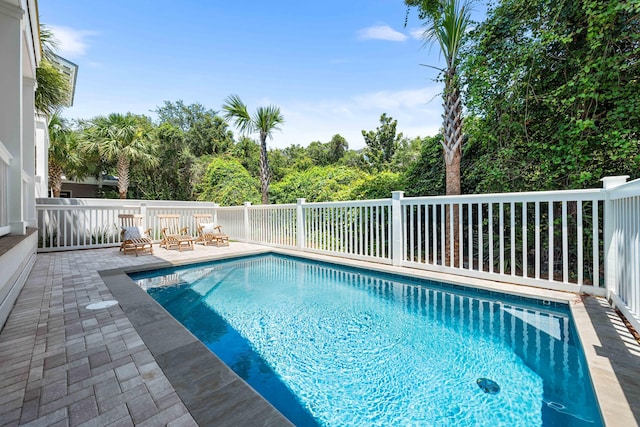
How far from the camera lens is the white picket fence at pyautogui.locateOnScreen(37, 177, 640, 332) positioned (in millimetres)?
2977

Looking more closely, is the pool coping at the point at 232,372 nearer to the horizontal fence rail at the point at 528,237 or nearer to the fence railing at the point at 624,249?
the fence railing at the point at 624,249

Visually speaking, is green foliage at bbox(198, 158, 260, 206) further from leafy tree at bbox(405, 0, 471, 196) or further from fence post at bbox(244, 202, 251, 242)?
leafy tree at bbox(405, 0, 471, 196)

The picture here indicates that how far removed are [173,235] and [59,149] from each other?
35.1 ft

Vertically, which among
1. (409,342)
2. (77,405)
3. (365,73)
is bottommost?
(409,342)

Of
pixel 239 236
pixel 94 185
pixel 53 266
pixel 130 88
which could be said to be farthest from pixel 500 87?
pixel 94 185

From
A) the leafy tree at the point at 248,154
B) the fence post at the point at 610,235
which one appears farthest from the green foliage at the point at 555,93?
the leafy tree at the point at 248,154

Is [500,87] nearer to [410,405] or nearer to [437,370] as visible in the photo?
[437,370]

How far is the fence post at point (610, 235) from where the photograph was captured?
2949 mm

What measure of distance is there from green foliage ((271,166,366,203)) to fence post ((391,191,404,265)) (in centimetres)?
300

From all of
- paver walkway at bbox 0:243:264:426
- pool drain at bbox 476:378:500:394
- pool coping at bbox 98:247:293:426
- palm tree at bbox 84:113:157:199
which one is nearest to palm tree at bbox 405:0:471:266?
pool drain at bbox 476:378:500:394

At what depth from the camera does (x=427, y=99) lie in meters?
5.36

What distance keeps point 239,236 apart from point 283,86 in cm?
687

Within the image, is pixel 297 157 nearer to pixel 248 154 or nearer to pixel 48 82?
pixel 248 154

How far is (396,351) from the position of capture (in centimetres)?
241
